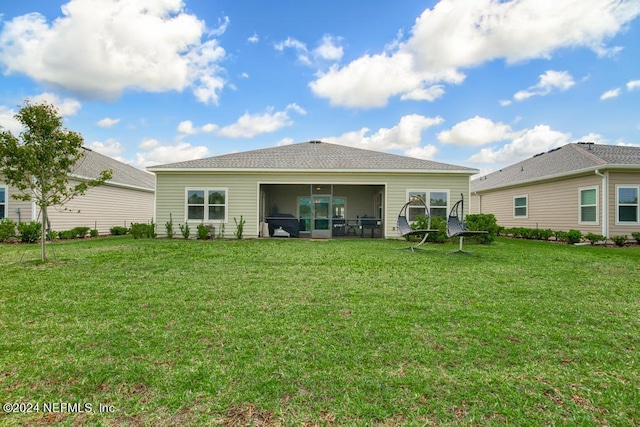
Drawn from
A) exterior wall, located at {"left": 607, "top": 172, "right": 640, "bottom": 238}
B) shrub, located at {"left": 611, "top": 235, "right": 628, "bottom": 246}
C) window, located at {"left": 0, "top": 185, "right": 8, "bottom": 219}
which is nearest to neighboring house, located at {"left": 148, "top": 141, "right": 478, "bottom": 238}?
exterior wall, located at {"left": 607, "top": 172, "right": 640, "bottom": 238}

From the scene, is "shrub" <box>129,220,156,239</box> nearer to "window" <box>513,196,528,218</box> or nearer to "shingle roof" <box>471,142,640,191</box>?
"shingle roof" <box>471,142,640,191</box>

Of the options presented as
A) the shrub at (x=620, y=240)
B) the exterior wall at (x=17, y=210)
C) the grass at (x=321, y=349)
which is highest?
the exterior wall at (x=17, y=210)

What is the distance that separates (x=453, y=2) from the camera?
1079cm

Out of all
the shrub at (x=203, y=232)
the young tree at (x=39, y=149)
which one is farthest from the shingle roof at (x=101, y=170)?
the young tree at (x=39, y=149)

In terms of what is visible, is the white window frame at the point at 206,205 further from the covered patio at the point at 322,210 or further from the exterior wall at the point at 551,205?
the exterior wall at the point at 551,205

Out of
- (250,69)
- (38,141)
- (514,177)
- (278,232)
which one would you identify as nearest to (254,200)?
(278,232)

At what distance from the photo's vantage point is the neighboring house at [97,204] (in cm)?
1298

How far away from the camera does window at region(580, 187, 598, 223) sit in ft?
40.2

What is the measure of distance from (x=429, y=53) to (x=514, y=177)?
8.68 metres

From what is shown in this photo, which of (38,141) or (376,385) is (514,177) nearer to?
(376,385)

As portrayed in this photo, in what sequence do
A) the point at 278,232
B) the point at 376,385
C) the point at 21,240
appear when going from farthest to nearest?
the point at 278,232, the point at 21,240, the point at 376,385

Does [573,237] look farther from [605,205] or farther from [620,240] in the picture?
[605,205]

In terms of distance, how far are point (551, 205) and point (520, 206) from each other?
2211 mm

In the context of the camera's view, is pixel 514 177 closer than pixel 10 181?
No
